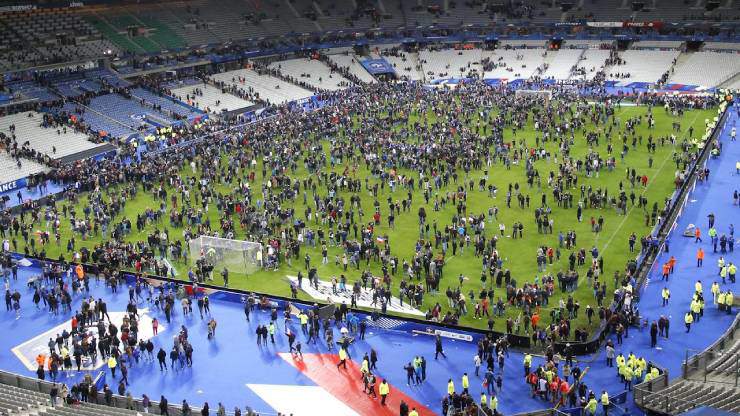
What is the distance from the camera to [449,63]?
9369 cm

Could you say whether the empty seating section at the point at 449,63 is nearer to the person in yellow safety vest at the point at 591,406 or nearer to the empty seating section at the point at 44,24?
the empty seating section at the point at 44,24

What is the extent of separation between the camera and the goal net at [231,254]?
116 feet

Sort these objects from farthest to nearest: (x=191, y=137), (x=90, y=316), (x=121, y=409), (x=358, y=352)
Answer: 1. (x=191, y=137)
2. (x=90, y=316)
3. (x=358, y=352)
4. (x=121, y=409)

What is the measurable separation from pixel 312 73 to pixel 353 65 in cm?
683

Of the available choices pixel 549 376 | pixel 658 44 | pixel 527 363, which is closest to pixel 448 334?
pixel 527 363

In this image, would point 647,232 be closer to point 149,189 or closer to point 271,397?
point 271,397

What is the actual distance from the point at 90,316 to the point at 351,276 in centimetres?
1116

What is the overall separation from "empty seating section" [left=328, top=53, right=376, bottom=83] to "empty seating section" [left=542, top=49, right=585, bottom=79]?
2055 cm

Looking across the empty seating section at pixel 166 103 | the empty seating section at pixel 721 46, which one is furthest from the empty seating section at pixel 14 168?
the empty seating section at pixel 721 46

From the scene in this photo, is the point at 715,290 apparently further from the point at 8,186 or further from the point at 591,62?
the point at 591,62

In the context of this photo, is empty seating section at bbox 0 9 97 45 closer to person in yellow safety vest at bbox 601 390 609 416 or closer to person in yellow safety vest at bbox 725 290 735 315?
person in yellow safety vest at bbox 725 290 735 315

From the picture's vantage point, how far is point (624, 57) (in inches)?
3435

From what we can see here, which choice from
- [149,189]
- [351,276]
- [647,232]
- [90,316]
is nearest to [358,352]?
[351,276]

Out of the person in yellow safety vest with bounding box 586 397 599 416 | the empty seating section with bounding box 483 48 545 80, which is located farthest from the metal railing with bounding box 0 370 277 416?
the empty seating section with bounding box 483 48 545 80
